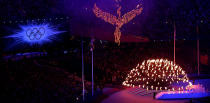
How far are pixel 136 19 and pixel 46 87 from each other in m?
7.01

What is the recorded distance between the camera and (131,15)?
13.2 m

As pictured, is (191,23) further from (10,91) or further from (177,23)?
(10,91)

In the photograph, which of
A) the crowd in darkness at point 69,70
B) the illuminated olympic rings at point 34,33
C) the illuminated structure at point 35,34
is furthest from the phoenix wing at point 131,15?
the illuminated olympic rings at point 34,33

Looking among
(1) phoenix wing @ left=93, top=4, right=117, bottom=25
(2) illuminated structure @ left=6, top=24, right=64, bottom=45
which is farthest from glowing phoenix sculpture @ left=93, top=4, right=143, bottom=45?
(2) illuminated structure @ left=6, top=24, right=64, bottom=45

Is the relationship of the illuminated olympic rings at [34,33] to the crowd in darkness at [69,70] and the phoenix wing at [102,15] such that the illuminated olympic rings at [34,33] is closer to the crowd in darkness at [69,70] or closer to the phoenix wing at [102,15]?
the crowd in darkness at [69,70]

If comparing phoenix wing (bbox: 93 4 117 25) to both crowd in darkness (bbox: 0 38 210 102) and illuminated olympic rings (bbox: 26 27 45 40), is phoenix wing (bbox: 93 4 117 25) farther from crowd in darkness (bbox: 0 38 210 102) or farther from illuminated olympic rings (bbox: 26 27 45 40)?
illuminated olympic rings (bbox: 26 27 45 40)

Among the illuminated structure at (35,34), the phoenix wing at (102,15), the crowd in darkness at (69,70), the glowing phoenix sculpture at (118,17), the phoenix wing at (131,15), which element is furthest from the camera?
the phoenix wing at (131,15)

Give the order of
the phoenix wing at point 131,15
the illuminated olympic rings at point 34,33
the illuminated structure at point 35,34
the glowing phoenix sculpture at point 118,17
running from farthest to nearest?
the phoenix wing at point 131,15
the glowing phoenix sculpture at point 118,17
the illuminated olympic rings at point 34,33
the illuminated structure at point 35,34

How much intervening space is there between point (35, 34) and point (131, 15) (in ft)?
16.5

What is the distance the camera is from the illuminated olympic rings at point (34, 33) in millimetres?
12320

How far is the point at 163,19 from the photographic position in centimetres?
1370

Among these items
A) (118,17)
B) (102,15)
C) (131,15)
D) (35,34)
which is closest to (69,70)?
(35,34)

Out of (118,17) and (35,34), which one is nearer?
(35,34)

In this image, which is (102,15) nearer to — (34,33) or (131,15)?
(131,15)
